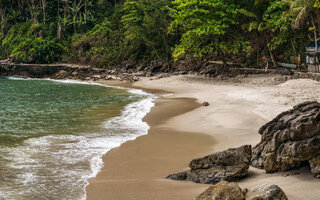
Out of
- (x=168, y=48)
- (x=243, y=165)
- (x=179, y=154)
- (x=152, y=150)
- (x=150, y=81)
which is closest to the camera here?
(x=243, y=165)

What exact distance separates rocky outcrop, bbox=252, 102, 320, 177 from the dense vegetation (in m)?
16.1

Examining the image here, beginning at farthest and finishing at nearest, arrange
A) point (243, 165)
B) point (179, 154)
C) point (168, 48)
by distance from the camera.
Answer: point (168, 48)
point (179, 154)
point (243, 165)

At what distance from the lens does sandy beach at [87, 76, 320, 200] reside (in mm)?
6004

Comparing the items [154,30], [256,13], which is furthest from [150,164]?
[154,30]

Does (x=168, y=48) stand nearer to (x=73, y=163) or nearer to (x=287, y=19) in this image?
(x=287, y=19)

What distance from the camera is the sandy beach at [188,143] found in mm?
6004

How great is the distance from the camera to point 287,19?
2548 cm

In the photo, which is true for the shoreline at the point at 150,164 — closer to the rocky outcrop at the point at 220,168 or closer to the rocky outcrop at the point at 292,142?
the rocky outcrop at the point at 220,168

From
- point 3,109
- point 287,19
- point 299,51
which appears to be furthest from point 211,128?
point 299,51

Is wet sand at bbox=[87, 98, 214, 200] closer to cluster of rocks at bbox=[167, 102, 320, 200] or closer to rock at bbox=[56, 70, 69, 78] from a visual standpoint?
cluster of rocks at bbox=[167, 102, 320, 200]

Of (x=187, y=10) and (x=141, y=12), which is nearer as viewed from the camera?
(x=187, y=10)

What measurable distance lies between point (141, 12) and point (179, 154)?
105 ft

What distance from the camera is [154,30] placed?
37438mm

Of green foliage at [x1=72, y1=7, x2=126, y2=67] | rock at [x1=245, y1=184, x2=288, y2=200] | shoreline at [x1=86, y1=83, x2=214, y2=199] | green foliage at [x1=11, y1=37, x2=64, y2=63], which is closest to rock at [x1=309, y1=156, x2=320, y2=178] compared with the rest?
rock at [x1=245, y1=184, x2=288, y2=200]
